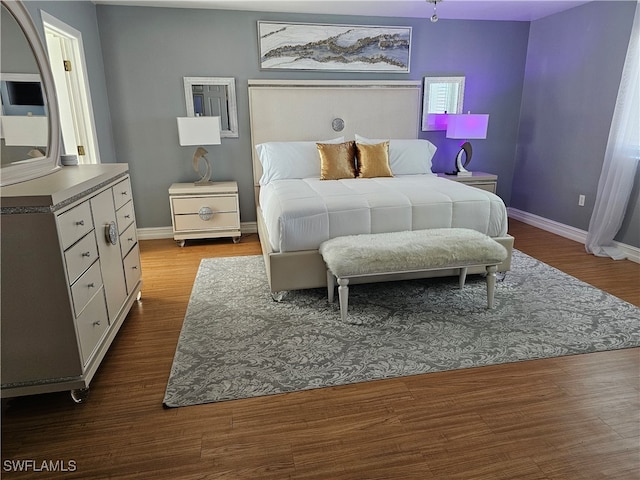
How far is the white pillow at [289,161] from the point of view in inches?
156

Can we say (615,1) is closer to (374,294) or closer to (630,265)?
(630,265)

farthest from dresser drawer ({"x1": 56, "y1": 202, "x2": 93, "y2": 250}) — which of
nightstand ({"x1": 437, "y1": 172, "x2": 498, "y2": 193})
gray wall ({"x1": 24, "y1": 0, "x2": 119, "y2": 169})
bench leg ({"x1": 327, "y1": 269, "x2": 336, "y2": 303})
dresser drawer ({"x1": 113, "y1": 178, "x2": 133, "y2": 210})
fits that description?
nightstand ({"x1": 437, "y1": 172, "x2": 498, "y2": 193})

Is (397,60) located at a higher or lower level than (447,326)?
higher

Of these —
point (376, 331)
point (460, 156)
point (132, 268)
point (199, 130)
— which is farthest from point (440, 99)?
point (132, 268)

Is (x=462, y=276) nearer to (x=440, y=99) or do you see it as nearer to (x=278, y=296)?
(x=278, y=296)

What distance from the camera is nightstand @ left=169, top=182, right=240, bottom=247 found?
415 centimetres

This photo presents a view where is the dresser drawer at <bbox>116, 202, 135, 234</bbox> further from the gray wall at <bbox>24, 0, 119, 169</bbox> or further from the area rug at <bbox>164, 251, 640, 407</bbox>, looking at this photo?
the gray wall at <bbox>24, 0, 119, 169</bbox>

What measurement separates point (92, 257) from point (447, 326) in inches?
82.9

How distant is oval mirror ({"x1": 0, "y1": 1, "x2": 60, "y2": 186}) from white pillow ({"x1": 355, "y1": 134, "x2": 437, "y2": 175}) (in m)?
2.70

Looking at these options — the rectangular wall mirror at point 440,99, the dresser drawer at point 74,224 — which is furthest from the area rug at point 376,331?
the rectangular wall mirror at point 440,99

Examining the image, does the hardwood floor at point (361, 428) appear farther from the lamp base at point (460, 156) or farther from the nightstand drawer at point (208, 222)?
the lamp base at point (460, 156)

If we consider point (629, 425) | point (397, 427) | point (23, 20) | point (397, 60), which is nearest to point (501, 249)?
point (629, 425)

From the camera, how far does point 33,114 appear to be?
238cm

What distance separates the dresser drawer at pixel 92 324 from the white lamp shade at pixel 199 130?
2.31 metres
